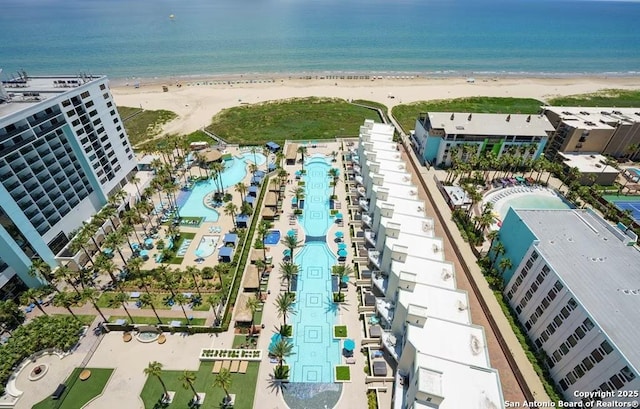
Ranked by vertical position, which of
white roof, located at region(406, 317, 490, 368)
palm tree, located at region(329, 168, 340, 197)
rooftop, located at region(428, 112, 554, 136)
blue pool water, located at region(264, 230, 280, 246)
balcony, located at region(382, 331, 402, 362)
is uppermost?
rooftop, located at region(428, 112, 554, 136)

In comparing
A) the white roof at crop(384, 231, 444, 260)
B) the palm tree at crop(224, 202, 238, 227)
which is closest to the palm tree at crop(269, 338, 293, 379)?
the white roof at crop(384, 231, 444, 260)

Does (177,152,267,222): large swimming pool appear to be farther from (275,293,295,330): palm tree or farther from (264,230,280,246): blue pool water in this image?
(275,293,295,330): palm tree

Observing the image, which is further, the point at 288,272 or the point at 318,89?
the point at 318,89

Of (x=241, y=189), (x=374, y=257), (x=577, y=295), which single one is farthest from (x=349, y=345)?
(x=241, y=189)

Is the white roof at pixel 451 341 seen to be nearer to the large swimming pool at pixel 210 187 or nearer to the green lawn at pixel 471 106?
the large swimming pool at pixel 210 187

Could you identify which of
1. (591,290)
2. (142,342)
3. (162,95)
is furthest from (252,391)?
(162,95)

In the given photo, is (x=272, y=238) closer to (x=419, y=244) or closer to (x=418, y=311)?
(x=419, y=244)

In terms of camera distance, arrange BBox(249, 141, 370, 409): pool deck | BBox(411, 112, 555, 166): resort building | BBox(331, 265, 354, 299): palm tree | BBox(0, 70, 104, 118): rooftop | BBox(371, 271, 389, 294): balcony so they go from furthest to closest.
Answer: BBox(411, 112, 555, 166): resort building, BBox(0, 70, 104, 118): rooftop, BBox(371, 271, 389, 294): balcony, BBox(331, 265, 354, 299): palm tree, BBox(249, 141, 370, 409): pool deck
